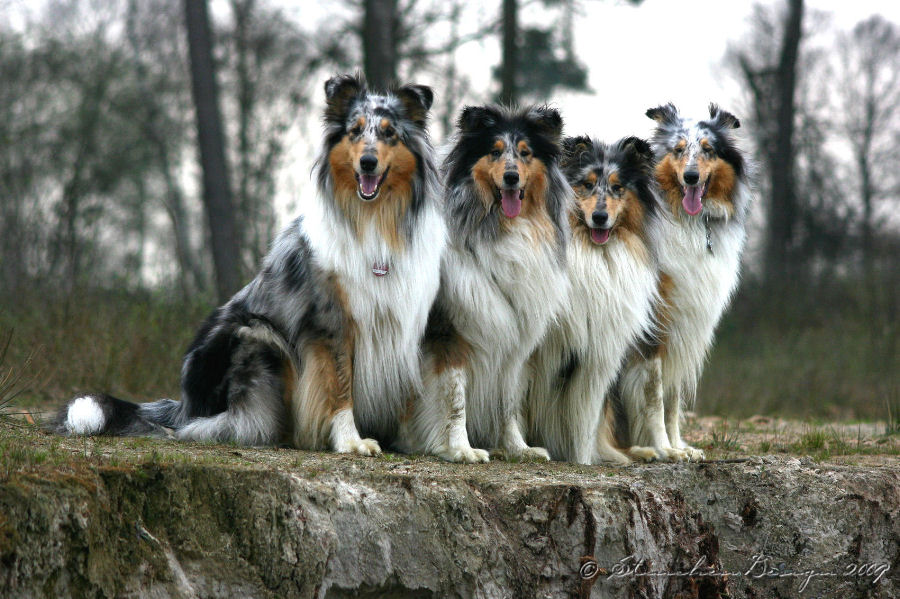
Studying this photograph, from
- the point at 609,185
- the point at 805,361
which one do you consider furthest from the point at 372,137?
the point at 805,361

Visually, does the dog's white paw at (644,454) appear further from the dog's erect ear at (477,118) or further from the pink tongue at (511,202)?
the dog's erect ear at (477,118)

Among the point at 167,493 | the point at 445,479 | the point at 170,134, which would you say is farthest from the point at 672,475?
Answer: the point at 170,134

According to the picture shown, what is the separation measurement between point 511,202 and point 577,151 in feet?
2.49

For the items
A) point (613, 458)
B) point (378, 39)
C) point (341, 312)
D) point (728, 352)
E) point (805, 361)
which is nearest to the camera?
point (341, 312)

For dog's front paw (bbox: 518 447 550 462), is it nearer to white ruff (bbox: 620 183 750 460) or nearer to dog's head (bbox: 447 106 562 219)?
white ruff (bbox: 620 183 750 460)

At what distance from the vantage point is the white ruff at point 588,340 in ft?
18.3

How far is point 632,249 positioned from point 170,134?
16.9m

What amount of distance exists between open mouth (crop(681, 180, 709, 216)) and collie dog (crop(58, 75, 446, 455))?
1736 mm

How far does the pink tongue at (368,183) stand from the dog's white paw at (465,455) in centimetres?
150

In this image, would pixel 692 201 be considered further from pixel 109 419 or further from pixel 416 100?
pixel 109 419

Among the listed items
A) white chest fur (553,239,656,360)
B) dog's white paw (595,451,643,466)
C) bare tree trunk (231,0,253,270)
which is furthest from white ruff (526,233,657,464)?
bare tree trunk (231,0,253,270)

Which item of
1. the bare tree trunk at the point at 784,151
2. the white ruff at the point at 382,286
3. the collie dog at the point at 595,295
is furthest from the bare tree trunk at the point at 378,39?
the bare tree trunk at the point at 784,151

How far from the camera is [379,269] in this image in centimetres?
506

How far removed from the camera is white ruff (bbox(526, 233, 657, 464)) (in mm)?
5590
